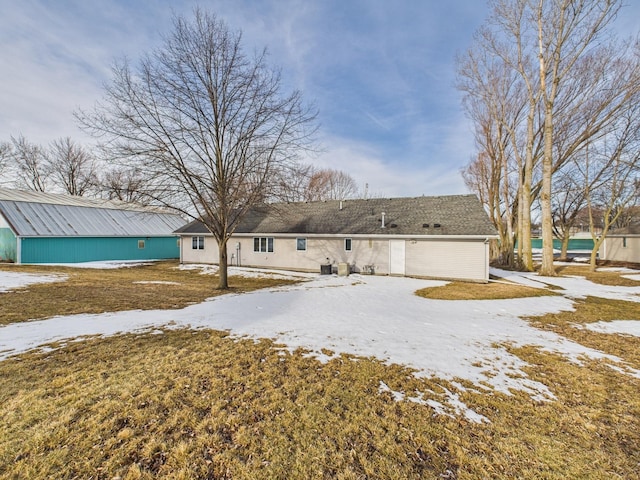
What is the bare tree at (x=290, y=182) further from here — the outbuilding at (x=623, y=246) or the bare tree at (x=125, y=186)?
the outbuilding at (x=623, y=246)

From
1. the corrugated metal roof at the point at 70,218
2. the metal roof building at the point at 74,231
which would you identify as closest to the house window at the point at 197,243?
the corrugated metal roof at the point at 70,218

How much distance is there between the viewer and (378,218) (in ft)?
60.0

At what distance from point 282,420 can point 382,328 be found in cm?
396

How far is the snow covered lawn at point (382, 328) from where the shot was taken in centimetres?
487

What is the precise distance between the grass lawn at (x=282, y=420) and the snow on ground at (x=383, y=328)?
15.4 inches

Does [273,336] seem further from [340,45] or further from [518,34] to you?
[518,34]

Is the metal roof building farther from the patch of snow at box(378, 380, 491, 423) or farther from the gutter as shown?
the patch of snow at box(378, 380, 491, 423)

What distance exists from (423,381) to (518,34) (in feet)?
73.5

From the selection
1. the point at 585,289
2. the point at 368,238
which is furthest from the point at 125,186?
the point at 585,289

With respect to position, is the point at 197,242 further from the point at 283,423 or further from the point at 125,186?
the point at 283,423

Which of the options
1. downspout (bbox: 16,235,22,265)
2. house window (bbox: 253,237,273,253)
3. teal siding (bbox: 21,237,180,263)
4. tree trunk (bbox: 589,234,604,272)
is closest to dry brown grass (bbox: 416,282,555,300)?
house window (bbox: 253,237,273,253)

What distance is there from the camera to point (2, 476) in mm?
2307

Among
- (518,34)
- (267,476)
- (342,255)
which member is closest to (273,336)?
(267,476)

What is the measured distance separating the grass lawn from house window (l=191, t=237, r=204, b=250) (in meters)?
17.3
